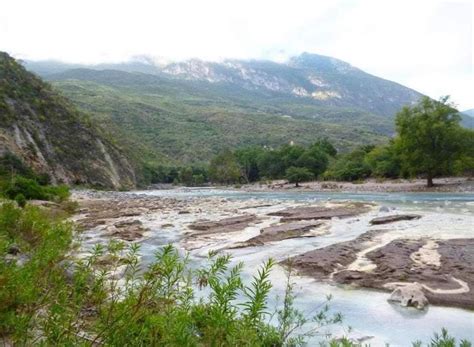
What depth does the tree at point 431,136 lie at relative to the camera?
163 feet

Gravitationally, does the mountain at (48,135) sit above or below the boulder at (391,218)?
above

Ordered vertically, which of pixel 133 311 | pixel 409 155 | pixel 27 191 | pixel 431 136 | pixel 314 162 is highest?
pixel 431 136

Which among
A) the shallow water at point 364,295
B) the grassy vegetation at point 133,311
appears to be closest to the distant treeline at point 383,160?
the shallow water at point 364,295

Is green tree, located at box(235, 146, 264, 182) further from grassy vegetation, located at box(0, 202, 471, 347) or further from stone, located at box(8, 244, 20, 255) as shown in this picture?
grassy vegetation, located at box(0, 202, 471, 347)

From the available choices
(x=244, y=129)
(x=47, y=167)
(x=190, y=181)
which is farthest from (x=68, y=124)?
(x=244, y=129)

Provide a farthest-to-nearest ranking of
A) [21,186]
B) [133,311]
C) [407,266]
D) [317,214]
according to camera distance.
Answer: [21,186] → [317,214] → [407,266] → [133,311]

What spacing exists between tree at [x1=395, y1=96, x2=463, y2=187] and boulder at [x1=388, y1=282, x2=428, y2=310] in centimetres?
4462

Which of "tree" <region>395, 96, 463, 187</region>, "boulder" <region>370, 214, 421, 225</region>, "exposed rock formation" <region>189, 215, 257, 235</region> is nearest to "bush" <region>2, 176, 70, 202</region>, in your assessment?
"exposed rock formation" <region>189, 215, 257, 235</region>

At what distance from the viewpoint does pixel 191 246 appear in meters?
16.3

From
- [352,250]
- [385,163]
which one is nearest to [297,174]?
[385,163]

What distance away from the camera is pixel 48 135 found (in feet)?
201

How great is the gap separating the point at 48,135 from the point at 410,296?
2431 inches

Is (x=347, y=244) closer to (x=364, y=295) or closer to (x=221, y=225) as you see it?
(x=364, y=295)

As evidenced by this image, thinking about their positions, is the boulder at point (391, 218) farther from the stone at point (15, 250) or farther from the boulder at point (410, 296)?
the stone at point (15, 250)
